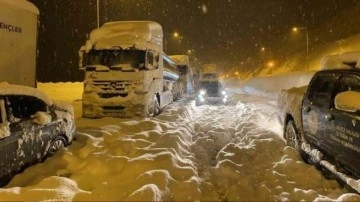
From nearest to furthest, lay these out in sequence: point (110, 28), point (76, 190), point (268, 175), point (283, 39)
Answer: point (76, 190) → point (268, 175) → point (110, 28) → point (283, 39)

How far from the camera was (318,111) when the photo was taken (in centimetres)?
648

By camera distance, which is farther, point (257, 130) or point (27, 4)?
point (27, 4)

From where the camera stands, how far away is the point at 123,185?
5.48 metres

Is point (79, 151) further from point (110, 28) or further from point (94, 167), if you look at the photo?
point (110, 28)

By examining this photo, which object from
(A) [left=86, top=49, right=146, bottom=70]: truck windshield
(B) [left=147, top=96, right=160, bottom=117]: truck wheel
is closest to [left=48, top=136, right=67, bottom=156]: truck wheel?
(B) [left=147, top=96, right=160, bottom=117]: truck wheel

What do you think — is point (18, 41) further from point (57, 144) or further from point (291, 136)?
point (291, 136)

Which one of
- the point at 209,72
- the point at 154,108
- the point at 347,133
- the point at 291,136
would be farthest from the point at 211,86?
the point at 347,133

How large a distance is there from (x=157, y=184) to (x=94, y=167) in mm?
1559

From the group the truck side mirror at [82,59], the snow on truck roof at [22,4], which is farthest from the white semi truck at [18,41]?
the truck side mirror at [82,59]

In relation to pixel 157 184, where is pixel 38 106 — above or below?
above

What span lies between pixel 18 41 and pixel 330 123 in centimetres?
1054

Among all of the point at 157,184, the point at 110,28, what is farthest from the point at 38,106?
the point at 110,28

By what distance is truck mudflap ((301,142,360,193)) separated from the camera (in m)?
5.17

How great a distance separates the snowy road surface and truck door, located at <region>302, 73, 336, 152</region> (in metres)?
0.59
